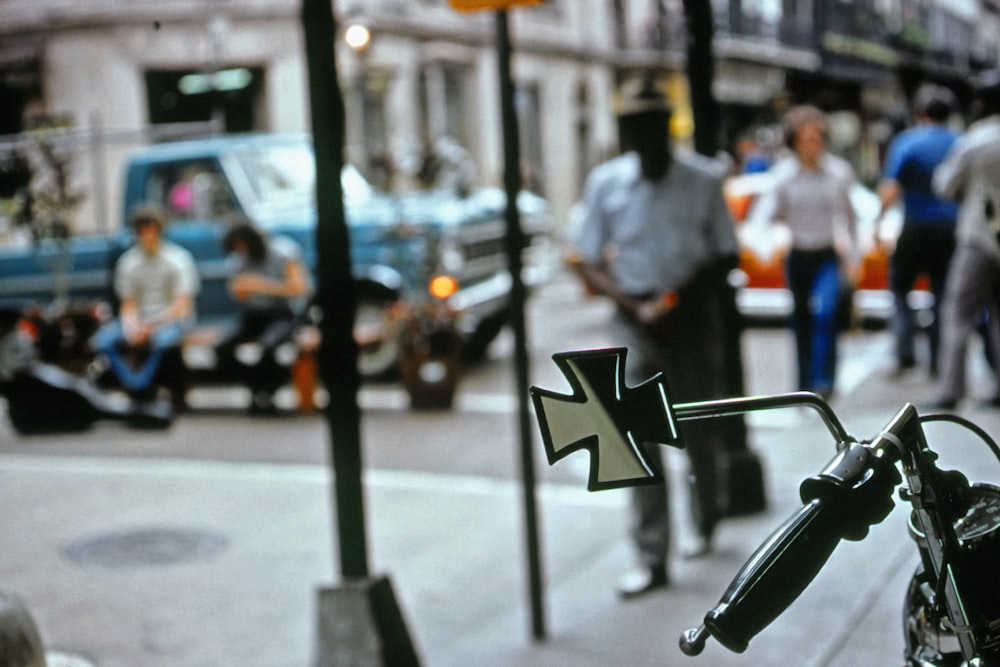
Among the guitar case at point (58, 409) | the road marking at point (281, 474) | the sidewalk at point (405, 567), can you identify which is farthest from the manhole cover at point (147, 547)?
the guitar case at point (58, 409)

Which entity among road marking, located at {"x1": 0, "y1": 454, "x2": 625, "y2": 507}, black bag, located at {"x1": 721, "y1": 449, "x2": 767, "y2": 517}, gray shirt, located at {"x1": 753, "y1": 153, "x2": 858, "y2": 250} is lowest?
road marking, located at {"x1": 0, "y1": 454, "x2": 625, "y2": 507}

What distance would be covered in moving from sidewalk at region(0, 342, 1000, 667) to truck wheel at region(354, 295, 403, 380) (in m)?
2.88

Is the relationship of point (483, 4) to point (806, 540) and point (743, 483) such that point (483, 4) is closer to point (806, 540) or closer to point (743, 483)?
point (806, 540)

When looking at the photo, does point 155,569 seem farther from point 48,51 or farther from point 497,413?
point 48,51

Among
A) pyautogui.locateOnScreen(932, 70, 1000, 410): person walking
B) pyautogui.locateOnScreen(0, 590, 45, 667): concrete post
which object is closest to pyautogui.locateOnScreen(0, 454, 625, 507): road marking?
pyautogui.locateOnScreen(932, 70, 1000, 410): person walking

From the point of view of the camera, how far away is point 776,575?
1.37 m

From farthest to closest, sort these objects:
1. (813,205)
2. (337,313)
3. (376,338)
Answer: (376,338) → (813,205) → (337,313)

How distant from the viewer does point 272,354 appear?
33.6 ft

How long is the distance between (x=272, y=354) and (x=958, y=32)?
49.0 metres

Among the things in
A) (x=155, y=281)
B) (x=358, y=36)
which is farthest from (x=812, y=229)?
(x=358, y=36)

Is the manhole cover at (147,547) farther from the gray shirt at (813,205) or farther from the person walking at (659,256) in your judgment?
the gray shirt at (813,205)

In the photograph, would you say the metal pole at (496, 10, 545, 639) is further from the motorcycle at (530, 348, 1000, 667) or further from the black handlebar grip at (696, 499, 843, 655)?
the black handlebar grip at (696, 499, 843, 655)

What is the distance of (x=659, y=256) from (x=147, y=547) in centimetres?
297

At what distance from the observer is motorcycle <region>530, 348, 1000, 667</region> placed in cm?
138
